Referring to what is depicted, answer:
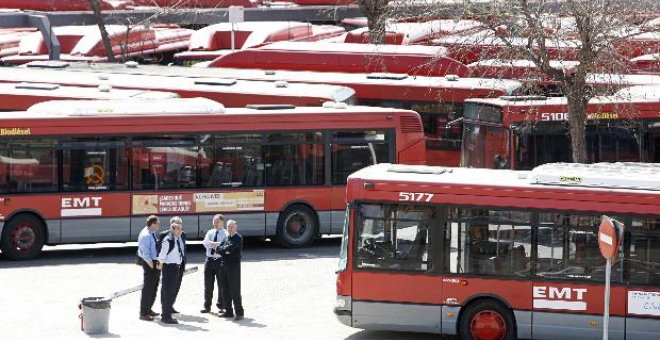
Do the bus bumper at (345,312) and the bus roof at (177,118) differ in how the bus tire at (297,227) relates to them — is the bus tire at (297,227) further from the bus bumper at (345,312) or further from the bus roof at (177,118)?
the bus bumper at (345,312)

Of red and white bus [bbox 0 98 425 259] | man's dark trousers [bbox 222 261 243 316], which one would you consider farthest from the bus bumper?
red and white bus [bbox 0 98 425 259]

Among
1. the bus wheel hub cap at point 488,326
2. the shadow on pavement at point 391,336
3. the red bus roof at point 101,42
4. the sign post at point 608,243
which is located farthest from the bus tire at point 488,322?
the red bus roof at point 101,42

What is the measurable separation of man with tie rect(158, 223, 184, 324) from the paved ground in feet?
1.00

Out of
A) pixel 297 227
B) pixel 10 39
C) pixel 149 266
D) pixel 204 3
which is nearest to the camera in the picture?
pixel 149 266

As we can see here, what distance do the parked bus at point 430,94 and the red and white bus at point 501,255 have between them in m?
12.5

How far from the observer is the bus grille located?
27.0 metres

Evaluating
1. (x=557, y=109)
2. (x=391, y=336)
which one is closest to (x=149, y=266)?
(x=391, y=336)

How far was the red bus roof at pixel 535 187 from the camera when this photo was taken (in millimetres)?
17781

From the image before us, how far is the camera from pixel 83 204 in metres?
25.7

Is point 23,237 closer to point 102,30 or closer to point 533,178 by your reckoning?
point 533,178

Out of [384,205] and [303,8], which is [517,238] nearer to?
[384,205]

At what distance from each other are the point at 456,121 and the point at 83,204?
8660mm

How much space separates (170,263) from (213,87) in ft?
40.2

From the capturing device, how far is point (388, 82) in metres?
33.2
